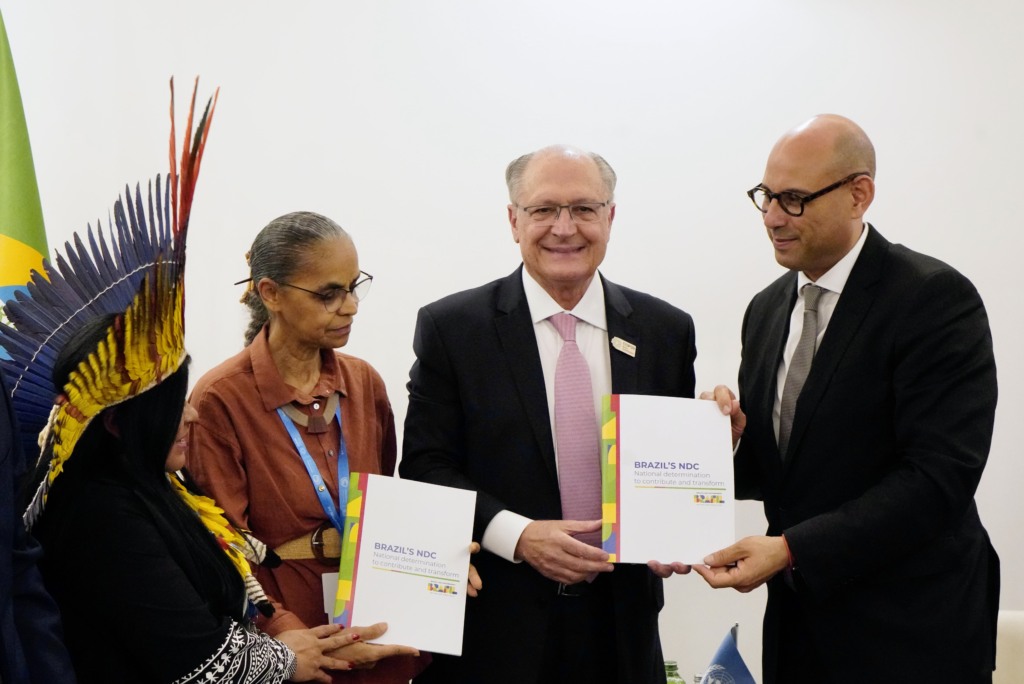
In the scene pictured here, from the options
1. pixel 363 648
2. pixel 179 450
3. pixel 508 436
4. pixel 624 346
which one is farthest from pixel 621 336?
pixel 179 450

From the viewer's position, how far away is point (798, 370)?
267cm

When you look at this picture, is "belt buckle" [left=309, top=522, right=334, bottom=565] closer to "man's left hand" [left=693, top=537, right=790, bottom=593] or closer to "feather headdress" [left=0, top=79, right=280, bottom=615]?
"feather headdress" [left=0, top=79, right=280, bottom=615]

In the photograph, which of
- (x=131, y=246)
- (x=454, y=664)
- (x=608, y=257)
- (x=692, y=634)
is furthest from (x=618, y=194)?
(x=131, y=246)

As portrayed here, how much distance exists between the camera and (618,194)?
14.3ft

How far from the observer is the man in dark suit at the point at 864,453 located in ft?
8.12

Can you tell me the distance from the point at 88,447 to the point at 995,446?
3621 millimetres

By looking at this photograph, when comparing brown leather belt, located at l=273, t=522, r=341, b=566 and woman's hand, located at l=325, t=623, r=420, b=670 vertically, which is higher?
brown leather belt, located at l=273, t=522, r=341, b=566

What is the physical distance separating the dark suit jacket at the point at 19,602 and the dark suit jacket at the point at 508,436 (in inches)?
40.8

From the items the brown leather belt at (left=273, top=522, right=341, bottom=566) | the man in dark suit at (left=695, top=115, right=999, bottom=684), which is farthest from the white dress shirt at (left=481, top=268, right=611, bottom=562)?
the brown leather belt at (left=273, top=522, right=341, bottom=566)

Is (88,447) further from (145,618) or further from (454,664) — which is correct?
(454,664)

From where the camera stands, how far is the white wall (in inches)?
168

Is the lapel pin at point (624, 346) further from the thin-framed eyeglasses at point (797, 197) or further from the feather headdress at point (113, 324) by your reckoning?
the feather headdress at point (113, 324)

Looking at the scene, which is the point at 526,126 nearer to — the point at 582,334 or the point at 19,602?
the point at 582,334

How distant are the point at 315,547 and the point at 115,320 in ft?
2.78
